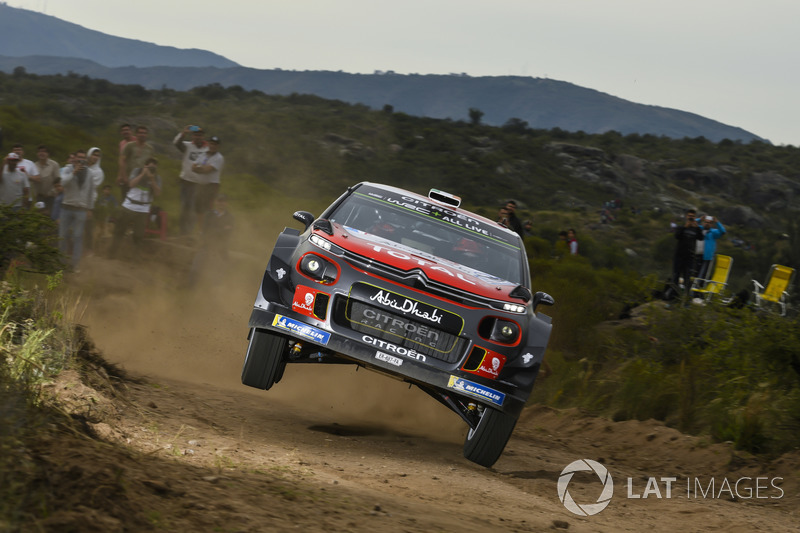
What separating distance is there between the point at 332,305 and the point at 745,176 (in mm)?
63117

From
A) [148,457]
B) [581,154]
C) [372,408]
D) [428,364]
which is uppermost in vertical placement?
[581,154]

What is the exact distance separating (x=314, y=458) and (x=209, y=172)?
340 inches

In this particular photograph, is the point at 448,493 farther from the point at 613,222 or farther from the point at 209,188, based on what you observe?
the point at 613,222

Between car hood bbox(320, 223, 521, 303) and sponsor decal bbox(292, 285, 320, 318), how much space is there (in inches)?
16.7

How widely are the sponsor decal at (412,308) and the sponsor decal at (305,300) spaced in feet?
1.15

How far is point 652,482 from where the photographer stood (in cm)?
718

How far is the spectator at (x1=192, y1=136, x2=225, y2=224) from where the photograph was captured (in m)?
13.6

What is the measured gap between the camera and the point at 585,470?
7.42 m

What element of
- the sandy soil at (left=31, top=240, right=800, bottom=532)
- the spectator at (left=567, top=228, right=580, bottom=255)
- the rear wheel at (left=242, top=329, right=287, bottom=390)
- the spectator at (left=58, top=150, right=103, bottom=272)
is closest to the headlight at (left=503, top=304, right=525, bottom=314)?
the sandy soil at (left=31, top=240, right=800, bottom=532)

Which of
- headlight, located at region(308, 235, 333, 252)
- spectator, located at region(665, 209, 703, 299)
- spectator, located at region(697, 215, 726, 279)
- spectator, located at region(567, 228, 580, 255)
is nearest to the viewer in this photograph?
headlight, located at region(308, 235, 333, 252)

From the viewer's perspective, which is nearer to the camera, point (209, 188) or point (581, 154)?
point (209, 188)

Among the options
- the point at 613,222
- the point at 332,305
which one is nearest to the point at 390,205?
the point at 332,305

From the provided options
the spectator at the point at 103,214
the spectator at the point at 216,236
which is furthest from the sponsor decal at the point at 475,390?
the spectator at the point at 103,214

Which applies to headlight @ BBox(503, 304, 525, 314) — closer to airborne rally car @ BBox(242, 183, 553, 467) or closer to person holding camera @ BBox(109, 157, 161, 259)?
airborne rally car @ BBox(242, 183, 553, 467)
